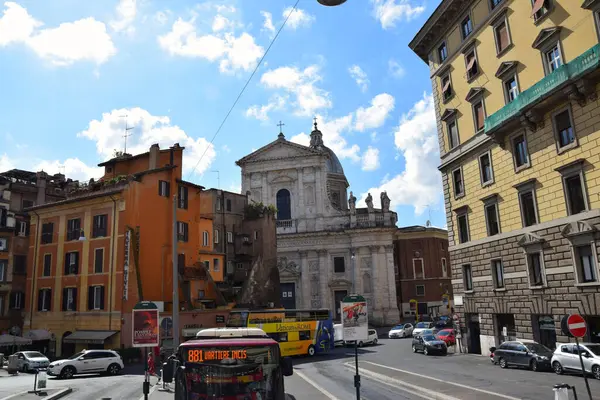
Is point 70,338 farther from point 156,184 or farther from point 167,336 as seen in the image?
point 156,184

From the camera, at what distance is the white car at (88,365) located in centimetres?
2672

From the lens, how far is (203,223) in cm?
4678

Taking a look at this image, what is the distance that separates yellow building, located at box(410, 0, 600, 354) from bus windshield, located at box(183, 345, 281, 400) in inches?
664

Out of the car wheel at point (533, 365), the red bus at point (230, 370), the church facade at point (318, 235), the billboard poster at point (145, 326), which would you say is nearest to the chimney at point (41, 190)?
the church facade at point (318, 235)

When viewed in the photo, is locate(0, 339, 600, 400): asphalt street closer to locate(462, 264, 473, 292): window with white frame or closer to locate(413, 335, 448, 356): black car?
locate(413, 335, 448, 356): black car

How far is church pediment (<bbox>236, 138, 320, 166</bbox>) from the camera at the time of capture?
2648 inches

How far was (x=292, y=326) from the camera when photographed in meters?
35.9

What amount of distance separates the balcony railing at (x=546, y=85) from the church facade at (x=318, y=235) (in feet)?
126

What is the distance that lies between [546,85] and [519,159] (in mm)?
4604

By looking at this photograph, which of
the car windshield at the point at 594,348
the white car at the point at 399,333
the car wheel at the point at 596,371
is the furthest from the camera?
the white car at the point at 399,333

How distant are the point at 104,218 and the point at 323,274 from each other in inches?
1331

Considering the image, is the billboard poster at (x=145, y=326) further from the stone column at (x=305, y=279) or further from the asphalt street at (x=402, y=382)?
the stone column at (x=305, y=279)

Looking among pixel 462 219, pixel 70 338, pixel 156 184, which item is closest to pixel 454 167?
pixel 462 219

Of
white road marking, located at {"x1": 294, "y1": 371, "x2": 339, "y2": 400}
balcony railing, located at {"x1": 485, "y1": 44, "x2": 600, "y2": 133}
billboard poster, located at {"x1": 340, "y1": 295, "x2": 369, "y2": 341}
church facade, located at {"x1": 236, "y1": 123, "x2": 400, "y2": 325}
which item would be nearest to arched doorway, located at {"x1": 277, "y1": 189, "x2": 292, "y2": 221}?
church facade, located at {"x1": 236, "y1": 123, "x2": 400, "y2": 325}
